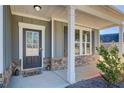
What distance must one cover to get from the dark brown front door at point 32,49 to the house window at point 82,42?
304 centimetres

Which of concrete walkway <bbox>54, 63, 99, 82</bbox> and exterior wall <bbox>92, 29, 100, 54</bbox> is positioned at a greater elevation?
exterior wall <bbox>92, 29, 100, 54</bbox>

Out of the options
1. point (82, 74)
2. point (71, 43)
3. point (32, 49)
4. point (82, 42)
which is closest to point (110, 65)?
point (71, 43)

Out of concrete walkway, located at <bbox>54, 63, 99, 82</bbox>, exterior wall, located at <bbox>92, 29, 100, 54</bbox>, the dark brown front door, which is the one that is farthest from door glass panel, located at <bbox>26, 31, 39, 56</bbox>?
exterior wall, located at <bbox>92, 29, 100, 54</bbox>

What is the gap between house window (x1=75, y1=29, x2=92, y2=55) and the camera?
1038 cm

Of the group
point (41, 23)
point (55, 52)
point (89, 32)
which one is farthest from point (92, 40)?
point (41, 23)

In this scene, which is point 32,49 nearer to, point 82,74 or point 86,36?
point 82,74

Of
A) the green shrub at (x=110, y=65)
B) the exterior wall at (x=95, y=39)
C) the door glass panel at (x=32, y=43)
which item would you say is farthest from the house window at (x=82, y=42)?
the green shrub at (x=110, y=65)

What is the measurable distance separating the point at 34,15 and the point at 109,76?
4.66 metres

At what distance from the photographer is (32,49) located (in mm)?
7879

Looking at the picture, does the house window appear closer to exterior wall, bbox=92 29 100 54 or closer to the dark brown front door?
exterior wall, bbox=92 29 100 54

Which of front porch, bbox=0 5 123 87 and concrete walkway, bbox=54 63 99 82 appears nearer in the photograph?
front porch, bbox=0 5 123 87

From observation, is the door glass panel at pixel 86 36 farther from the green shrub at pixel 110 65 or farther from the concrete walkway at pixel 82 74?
the green shrub at pixel 110 65

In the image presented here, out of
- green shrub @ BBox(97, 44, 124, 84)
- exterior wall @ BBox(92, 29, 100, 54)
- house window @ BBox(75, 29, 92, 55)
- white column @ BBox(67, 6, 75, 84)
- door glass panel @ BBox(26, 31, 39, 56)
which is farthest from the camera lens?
exterior wall @ BBox(92, 29, 100, 54)

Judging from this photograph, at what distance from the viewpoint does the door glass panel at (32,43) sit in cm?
769
